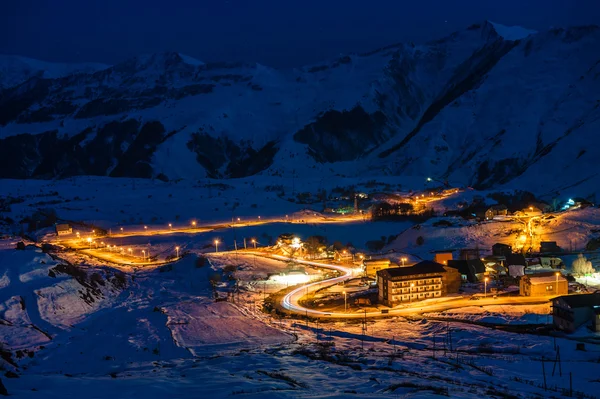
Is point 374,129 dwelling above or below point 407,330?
above

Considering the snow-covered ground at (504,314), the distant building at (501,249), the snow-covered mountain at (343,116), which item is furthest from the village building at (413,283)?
the snow-covered mountain at (343,116)

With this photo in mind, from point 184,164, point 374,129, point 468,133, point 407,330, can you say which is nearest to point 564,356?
point 407,330

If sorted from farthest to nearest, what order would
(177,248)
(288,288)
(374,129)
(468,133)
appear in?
1. (374,129)
2. (468,133)
3. (177,248)
4. (288,288)

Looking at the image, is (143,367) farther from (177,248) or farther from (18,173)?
(18,173)

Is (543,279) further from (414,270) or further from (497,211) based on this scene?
(497,211)

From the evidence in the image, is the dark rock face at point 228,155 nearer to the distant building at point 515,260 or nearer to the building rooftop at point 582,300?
the distant building at point 515,260

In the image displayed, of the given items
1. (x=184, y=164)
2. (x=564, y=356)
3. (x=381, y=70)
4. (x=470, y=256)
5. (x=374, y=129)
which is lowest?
(x=564, y=356)
